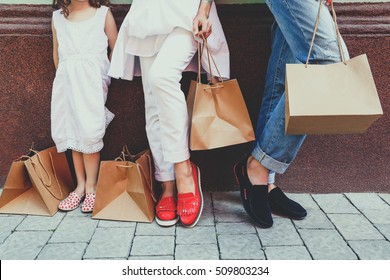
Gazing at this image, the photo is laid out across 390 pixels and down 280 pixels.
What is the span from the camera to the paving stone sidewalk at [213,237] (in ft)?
8.06

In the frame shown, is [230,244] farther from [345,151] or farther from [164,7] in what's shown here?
[164,7]

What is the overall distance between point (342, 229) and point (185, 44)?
1389 millimetres

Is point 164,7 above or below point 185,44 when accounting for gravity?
above

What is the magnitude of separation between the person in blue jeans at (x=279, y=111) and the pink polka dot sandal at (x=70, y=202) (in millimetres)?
1044

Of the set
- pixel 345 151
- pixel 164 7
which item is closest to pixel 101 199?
pixel 164 7

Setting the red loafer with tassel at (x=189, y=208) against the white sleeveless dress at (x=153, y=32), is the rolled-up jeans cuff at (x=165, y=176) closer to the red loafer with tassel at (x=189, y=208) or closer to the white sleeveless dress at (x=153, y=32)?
the red loafer with tassel at (x=189, y=208)

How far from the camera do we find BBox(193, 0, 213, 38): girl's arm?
2.53m

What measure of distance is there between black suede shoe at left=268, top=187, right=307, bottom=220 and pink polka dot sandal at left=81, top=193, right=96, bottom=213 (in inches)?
44.0

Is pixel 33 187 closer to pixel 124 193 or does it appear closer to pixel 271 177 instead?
pixel 124 193

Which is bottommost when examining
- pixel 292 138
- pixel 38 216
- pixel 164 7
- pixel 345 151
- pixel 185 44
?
pixel 38 216

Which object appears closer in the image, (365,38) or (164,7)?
(164,7)

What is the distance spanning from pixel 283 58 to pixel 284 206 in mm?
892

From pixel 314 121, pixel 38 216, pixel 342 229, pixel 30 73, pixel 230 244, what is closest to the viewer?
pixel 314 121

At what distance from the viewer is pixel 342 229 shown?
272 cm
